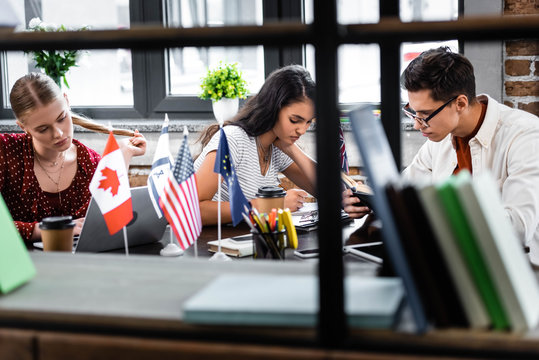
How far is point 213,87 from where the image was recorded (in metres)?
3.18

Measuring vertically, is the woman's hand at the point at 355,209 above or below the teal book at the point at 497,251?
below

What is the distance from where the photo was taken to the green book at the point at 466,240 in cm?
65

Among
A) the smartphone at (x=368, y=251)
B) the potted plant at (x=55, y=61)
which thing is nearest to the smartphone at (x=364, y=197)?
the smartphone at (x=368, y=251)

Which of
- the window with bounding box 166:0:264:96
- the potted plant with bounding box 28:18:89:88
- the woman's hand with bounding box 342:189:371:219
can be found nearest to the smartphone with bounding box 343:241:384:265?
the woman's hand with bounding box 342:189:371:219

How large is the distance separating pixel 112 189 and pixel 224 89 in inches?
69.2

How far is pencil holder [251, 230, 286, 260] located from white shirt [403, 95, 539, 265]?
0.75 meters

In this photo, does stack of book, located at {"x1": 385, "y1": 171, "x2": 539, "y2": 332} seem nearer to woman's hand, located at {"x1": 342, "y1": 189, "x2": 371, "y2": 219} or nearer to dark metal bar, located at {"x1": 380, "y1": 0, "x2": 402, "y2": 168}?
dark metal bar, located at {"x1": 380, "y1": 0, "x2": 402, "y2": 168}

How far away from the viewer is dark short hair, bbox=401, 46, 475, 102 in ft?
7.13

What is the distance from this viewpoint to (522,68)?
9.39 feet

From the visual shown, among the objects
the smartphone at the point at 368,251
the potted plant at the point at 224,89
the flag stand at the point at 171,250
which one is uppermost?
the potted plant at the point at 224,89

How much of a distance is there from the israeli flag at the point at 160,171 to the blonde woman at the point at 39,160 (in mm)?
609

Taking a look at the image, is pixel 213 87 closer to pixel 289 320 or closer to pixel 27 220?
pixel 27 220

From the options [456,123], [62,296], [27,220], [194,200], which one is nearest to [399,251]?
[62,296]

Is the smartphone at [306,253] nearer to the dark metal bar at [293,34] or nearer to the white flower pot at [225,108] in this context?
the dark metal bar at [293,34]
